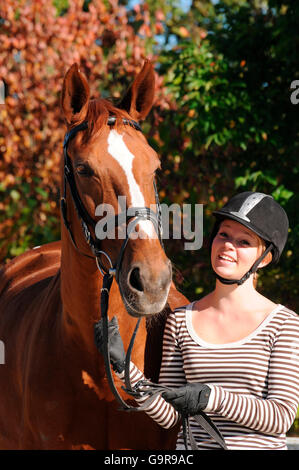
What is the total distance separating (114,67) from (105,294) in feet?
18.2

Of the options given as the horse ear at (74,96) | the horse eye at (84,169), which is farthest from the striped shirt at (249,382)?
the horse ear at (74,96)

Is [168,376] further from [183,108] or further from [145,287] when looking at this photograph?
[183,108]

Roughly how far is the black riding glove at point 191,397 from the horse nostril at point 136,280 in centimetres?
36

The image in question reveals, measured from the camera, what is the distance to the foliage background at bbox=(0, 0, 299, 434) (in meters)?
5.16

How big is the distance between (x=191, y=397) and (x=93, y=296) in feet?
2.08

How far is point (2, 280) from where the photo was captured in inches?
174

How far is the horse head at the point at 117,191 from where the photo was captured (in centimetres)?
209

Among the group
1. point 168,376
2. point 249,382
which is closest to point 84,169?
point 168,376

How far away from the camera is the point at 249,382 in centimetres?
216

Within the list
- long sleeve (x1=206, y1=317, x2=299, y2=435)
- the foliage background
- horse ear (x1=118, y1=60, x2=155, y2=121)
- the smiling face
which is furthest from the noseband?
the foliage background

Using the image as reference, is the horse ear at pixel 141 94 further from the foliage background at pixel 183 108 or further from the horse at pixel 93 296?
the foliage background at pixel 183 108

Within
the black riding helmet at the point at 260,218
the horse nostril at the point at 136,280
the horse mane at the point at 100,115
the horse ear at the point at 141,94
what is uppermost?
the horse ear at the point at 141,94

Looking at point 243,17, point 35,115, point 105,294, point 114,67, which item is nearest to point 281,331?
point 105,294

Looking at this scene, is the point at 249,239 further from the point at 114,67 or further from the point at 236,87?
the point at 114,67
